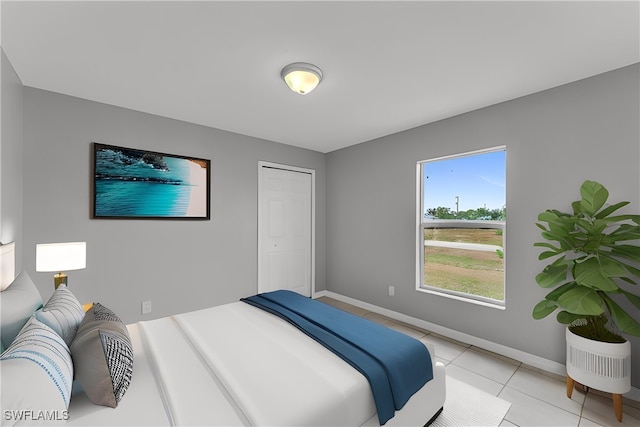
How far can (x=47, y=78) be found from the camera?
90.5 inches

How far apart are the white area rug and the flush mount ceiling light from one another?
2.54 m

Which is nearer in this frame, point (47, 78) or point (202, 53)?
point (202, 53)

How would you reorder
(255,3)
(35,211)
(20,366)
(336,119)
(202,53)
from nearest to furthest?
(20,366)
(255,3)
(202,53)
(35,211)
(336,119)

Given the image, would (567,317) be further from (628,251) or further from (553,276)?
(628,251)

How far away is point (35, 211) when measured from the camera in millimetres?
2457

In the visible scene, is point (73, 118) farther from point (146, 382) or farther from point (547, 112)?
point (547, 112)

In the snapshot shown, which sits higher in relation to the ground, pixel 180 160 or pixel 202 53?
pixel 202 53

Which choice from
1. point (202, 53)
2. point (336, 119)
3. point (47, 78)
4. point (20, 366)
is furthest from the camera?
point (336, 119)

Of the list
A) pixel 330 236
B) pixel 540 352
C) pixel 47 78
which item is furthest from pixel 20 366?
pixel 330 236

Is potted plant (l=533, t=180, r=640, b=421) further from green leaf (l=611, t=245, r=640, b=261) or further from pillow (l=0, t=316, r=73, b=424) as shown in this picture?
pillow (l=0, t=316, r=73, b=424)

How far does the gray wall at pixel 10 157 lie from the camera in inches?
74.7

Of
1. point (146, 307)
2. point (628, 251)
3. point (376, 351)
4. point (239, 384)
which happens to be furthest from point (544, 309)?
point (146, 307)

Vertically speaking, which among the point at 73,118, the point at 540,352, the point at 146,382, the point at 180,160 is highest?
the point at 73,118

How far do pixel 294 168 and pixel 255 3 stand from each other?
292cm
